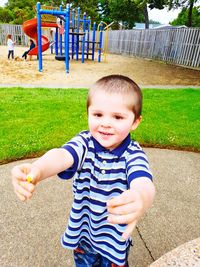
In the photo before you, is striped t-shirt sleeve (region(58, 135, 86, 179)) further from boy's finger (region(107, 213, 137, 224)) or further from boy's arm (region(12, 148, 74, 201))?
boy's finger (region(107, 213, 137, 224))

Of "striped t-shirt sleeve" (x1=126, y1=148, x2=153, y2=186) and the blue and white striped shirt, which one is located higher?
"striped t-shirt sleeve" (x1=126, y1=148, x2=153, y2=186)

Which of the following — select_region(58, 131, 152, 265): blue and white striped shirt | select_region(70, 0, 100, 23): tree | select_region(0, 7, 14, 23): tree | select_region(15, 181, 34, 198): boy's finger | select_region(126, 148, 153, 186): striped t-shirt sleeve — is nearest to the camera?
select_region(15, 181, 34, 198): boy's finger

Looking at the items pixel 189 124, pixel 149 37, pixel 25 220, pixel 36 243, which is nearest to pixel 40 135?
pixel 25 220

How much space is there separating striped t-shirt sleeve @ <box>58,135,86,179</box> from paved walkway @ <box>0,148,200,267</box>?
114 cm

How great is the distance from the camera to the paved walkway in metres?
2.13

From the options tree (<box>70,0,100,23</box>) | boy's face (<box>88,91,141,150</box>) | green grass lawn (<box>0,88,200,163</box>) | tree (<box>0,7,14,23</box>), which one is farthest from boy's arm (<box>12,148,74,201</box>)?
tree (<box>70,0,100,23</box>)

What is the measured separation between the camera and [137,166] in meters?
1.20

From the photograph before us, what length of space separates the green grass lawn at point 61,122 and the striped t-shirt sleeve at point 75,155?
2563 millimetres

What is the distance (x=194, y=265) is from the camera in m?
1.35

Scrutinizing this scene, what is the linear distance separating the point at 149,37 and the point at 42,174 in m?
21.5

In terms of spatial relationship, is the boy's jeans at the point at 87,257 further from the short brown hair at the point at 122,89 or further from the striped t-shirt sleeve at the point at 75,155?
the short brown hair at the point at 122,89

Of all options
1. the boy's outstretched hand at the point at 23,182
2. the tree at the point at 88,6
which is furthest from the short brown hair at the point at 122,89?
the tree at the point at 88,6

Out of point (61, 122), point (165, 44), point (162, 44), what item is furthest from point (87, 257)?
point (162, 44)

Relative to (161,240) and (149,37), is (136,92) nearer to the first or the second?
(161,240)
